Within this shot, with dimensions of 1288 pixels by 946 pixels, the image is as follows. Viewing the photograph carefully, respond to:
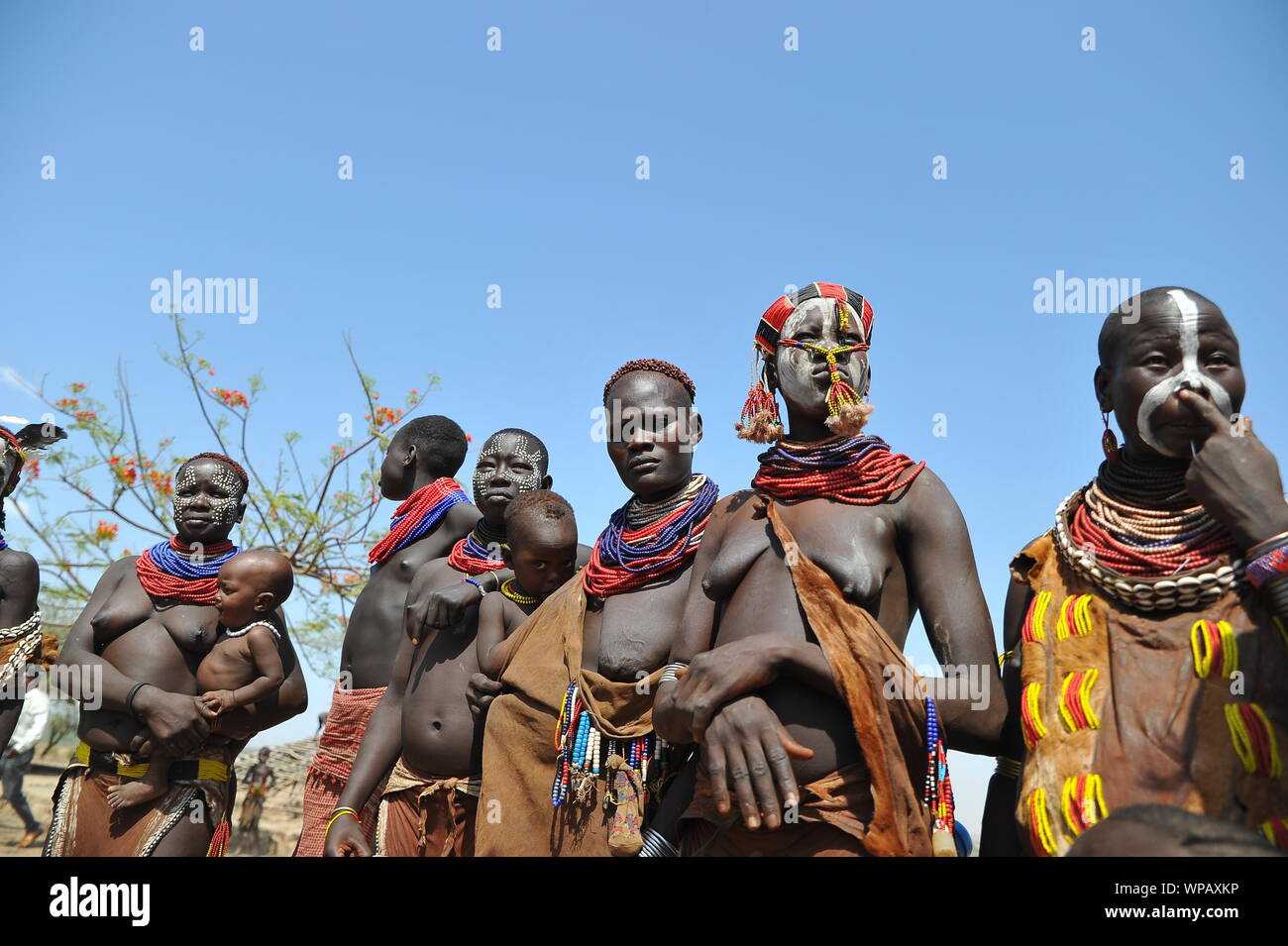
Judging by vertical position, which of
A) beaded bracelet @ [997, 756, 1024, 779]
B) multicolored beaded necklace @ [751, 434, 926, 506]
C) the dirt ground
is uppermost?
multicolored beaded necklace @ [751, 434, 926, 506]

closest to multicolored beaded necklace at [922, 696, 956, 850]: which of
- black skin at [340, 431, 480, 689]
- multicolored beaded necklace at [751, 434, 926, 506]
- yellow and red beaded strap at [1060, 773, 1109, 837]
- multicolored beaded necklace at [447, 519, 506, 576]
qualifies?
yellow and red beaded strap at [1060, 773, 1109, 837]

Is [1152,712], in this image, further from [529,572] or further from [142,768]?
[142,768]

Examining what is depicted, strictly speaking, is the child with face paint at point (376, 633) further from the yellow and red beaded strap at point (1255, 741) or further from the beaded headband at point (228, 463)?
the yellow and red beaded strap at point (1255, 741)

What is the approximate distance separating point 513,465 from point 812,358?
250cm

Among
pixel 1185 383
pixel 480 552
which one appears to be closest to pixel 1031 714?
pixel 1185 383

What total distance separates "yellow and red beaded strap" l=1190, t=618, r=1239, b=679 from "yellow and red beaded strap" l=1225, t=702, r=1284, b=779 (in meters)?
0.11

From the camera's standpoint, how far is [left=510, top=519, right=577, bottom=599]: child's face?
4.70 m

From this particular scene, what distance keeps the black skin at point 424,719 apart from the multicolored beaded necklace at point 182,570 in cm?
119

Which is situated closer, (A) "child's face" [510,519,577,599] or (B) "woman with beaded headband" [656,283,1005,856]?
(B) "woman with beaded headband" [656,283,1005,856]

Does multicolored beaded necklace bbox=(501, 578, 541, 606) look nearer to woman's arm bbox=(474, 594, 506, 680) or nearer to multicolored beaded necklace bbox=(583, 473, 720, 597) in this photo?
woman's arm bbox=(474, 594, 506, 680)

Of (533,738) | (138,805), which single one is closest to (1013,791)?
(533,738)
